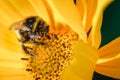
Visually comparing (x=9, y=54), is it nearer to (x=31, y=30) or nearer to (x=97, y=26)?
(x=31, y=30)

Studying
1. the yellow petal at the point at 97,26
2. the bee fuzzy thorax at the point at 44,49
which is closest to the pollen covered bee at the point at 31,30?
the bee fuzzy thorax at the point at 44,49

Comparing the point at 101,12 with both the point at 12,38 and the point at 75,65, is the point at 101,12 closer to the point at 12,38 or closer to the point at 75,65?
the point at 75,65

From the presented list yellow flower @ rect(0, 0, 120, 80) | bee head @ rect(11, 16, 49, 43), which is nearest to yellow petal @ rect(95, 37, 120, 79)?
yellow flower @ rect(0, 0, 120, 80)

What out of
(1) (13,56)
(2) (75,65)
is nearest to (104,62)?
(2) (75,65)

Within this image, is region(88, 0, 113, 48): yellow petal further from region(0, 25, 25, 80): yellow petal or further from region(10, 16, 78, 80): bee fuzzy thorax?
region(0, 25, 25, 80): yellow petal

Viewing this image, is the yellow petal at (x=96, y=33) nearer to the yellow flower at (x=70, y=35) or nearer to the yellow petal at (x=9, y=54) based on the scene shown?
the yellow flower at (x=70, y=35)
